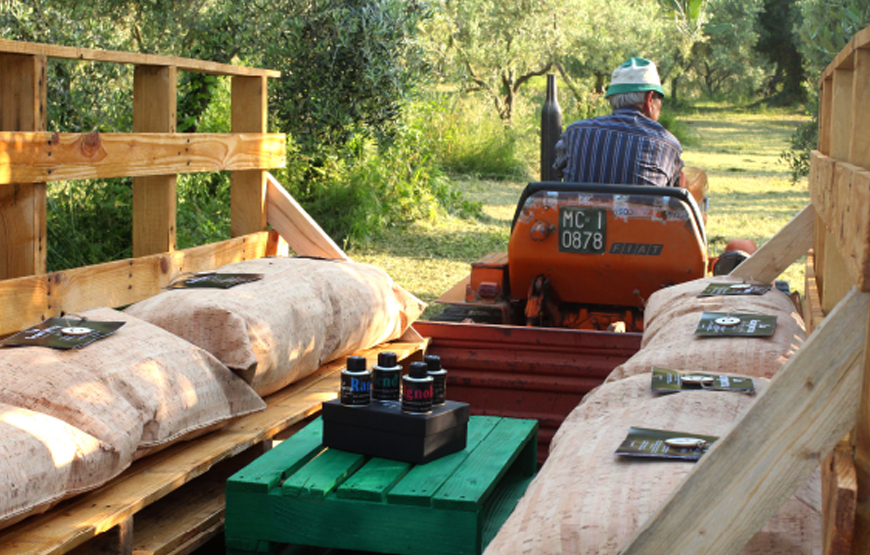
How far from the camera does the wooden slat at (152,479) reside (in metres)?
2.36

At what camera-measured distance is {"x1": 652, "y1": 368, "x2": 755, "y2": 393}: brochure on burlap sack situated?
253cm

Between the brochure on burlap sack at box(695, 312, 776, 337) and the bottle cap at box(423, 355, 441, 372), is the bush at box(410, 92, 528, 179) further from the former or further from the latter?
Result: the bottle cap at box(423, 355, 441, 372)

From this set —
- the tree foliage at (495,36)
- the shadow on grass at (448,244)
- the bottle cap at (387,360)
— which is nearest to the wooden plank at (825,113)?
the bottle cap at (387,360)

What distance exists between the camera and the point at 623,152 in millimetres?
5051

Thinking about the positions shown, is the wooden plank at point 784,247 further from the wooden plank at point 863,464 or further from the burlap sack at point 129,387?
the wooden plank at point 863,464

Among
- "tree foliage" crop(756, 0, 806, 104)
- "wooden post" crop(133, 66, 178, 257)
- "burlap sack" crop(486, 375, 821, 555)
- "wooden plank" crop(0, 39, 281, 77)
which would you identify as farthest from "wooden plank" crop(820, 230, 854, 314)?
"tree foliage" crop(756, 0, 806, 104)

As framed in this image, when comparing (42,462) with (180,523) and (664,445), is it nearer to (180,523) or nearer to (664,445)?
(180,523)

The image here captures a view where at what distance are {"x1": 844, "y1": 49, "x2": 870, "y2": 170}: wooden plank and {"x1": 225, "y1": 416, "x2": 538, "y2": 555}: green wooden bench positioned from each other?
1.31 meters

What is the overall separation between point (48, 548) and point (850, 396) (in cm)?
181

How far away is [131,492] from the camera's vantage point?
2.66 meters

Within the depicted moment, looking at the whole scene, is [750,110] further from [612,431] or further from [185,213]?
[612,431]

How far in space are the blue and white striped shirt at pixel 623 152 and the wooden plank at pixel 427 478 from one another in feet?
7.48

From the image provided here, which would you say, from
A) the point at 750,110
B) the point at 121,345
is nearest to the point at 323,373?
the point at 121,345

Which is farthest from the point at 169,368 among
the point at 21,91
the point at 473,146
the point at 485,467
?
the point at 473,146
